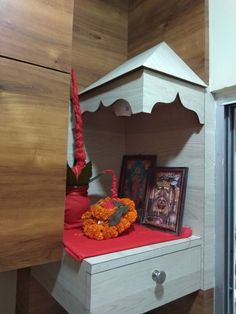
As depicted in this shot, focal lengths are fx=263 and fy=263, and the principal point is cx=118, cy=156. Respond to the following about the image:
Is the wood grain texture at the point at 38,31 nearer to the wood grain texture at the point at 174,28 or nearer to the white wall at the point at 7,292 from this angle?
the wood grain texture at the point at 174,28

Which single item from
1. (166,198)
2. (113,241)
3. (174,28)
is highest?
(174,28)

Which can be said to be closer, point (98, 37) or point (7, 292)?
point (7, 292)

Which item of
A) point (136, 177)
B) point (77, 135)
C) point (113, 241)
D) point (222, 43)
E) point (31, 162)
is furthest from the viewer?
point (136, 177)

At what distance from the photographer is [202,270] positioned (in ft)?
3.27

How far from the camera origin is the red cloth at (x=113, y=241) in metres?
0.80

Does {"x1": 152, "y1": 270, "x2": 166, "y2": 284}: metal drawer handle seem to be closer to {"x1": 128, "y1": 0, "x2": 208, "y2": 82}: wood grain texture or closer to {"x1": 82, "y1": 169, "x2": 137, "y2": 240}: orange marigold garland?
{"x1": 82, "y1": 169, "x2": 137, "y2": 240}: orange marigold garland

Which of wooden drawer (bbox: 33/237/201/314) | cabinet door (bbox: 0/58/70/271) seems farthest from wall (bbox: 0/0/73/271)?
wooden drawer (bbox: 33/237/201/314)

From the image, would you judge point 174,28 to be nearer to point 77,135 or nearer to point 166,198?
point 77,135

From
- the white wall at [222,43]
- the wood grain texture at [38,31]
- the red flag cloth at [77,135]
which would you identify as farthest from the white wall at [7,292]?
the white wall at [222,43]

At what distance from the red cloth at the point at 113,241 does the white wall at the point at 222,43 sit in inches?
23.6

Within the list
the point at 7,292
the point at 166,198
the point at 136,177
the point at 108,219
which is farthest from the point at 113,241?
the point at 7,292

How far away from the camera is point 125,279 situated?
2.59 feet

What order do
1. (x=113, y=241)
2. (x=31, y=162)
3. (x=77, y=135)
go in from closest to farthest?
(x=31, y=162) → (x=113, y=241) → (x=77, y=135)

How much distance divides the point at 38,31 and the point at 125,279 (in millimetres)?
779
